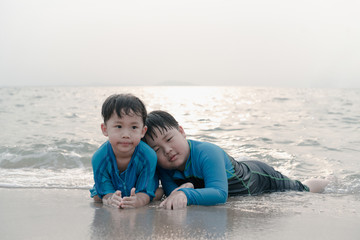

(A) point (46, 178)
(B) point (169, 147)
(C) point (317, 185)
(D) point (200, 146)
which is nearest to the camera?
(B) point (169, 147)

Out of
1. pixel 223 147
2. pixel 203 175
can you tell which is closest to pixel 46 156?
pixel 223 147

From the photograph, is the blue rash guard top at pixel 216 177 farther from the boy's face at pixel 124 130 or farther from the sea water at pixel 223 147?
the sea water at pixel 223 147

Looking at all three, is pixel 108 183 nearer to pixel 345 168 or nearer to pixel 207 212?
pixel 207 212

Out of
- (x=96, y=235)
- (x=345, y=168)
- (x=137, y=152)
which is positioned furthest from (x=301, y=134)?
(x=96, y=235)

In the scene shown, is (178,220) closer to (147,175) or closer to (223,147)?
(147,175)

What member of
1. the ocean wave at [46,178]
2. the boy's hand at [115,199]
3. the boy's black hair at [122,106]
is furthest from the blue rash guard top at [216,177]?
the ocean wave at [46,178]

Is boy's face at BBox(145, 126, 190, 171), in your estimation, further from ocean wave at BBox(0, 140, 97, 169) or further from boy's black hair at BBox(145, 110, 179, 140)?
ocean wave at BBox(0, 140, 97, 169)

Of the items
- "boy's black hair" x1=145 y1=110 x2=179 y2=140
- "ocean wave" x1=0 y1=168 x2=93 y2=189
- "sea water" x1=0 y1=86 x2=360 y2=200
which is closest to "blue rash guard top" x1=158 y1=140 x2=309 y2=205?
"boy's black hair" x1=145 y1=110 x2=179 y2=140

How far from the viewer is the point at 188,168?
10.8 feet

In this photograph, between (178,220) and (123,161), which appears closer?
(178,220)

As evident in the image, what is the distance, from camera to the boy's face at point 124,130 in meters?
2.88

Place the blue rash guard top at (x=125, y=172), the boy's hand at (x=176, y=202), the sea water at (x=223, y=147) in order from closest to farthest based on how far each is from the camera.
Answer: the boy's hand at (x=176, y=202), the blue rash guard top at (x=125, y=172), the sea water at (x=223, y=147)

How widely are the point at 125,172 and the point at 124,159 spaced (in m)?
0.11

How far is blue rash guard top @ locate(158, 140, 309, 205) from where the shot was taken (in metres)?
2.98
